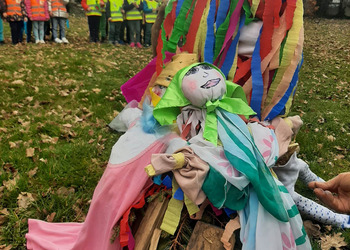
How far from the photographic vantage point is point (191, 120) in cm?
194

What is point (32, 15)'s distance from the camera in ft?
29.2

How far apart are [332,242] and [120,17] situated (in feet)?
30.8

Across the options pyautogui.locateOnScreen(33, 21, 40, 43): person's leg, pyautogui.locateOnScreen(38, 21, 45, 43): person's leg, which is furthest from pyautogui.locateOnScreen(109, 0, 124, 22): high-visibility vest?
pyautogui.locateOnScreen(33, 21, 40, 43): person's leg

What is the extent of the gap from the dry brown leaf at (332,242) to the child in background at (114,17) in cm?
919

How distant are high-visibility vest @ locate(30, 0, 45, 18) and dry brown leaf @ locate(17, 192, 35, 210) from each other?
751cm

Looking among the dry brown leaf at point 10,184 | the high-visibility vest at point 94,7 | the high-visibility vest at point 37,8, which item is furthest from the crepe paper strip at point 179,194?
the high-visibility vest at point 94,7

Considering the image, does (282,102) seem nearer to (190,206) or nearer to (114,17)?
(190,206)

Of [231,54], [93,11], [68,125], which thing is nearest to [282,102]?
[231,54]

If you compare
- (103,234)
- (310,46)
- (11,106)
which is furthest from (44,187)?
(310,46)

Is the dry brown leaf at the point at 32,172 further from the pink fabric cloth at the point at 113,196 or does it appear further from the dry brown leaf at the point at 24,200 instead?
the pink fabric cloth at the point at 113,196

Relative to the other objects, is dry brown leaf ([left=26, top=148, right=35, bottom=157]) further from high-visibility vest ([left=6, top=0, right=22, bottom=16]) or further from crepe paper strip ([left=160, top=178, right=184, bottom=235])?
high-visibility vest ([left=6, top=0, right=22, bottom=16])

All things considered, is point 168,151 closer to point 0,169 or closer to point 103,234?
point 103,234

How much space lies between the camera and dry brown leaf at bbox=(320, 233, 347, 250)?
8.27 ft

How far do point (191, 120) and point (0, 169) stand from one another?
238cm
